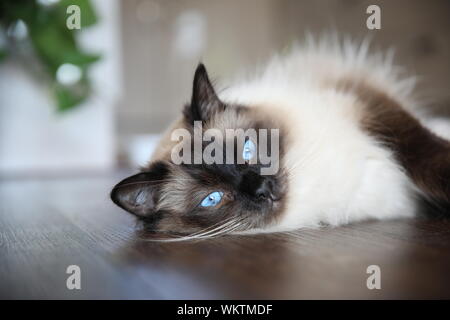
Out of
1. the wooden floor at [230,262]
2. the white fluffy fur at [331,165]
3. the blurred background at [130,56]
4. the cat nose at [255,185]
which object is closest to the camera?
the wooden floor at [230,262]

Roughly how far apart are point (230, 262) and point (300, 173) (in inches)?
16.9

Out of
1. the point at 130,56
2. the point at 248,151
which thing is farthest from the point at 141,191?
the point at 130,56

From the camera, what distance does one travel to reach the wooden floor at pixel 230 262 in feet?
2.41

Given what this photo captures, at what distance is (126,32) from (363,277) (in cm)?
601

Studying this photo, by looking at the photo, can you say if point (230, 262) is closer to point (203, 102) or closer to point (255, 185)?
point (255, 185)

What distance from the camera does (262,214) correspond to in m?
1.18

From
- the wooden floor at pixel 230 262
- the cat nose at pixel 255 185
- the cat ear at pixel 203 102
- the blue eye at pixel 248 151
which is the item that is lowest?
the wooden floor at pixel 230 262

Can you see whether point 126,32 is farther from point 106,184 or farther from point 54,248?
point 54,248

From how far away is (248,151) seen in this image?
48.1 inches

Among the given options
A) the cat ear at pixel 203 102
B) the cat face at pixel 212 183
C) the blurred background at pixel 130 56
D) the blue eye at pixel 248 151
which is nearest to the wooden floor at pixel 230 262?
the cat face at pixel 212 183

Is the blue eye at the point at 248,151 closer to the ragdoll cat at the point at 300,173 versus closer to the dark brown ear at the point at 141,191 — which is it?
the ragdoll cat at the point at 300,173

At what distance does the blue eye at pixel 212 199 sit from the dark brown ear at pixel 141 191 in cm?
14

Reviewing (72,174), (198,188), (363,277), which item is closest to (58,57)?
(72,174)

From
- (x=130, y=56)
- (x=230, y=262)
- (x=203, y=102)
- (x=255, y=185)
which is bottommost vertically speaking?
(x=230, y=262)
